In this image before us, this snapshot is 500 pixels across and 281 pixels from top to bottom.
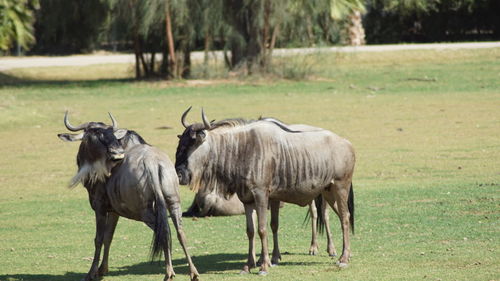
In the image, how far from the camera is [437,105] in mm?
31188

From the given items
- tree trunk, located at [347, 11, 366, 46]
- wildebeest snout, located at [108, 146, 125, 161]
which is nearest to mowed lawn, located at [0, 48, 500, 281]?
wildebeest snout, located at [108, 146, 125, 161]

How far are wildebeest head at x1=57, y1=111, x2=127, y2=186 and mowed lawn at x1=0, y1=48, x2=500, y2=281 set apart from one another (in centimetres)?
128

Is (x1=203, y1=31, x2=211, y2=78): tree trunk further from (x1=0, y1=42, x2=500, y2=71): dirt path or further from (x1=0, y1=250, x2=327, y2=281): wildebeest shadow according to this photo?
(x1=0, y1=250, x2=327, y2=281): wildebeest shadow

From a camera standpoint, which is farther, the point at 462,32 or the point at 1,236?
the point at 462,32

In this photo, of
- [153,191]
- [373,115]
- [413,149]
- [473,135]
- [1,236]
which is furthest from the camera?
[373,115]

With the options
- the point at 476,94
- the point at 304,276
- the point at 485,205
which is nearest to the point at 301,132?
the point at 304,276

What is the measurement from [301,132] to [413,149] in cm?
1161

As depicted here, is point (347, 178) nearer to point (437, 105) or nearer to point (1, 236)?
point (1, 236)

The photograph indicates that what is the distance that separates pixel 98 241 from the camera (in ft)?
38.6

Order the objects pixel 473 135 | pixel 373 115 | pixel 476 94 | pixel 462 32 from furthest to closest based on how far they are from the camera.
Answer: pixel 462 32 < pixel 476 94 < pixel 373 115 < pixel 473 135

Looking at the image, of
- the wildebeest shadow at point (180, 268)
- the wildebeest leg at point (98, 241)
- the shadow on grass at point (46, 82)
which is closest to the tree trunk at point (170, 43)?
the shadow on grass at point (46, 82)

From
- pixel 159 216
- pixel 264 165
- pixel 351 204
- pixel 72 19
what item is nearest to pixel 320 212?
pixel 351 204

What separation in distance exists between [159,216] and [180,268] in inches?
68.7

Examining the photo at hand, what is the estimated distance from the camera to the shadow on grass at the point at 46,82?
135 ft
